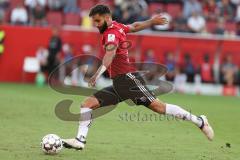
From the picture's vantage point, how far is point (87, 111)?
9375mm

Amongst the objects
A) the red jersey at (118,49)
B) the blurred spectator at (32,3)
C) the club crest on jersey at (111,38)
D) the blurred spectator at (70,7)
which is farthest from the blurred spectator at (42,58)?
the club crest on jersey at (111,38)

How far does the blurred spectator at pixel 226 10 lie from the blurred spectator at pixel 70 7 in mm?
5867

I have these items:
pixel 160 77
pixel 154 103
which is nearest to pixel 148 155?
pixel 154 103

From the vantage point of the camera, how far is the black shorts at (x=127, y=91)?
9523 millimetres

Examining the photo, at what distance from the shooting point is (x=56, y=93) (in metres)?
19.8

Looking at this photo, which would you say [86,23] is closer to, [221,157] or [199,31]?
[199,31]

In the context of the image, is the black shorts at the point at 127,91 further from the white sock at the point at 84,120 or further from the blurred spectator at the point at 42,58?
the blurred spectator at the point at 42,58

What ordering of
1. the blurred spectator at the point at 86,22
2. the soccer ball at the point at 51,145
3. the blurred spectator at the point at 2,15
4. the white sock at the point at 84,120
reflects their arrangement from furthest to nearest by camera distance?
1. the blurred spectator at the point at 86,22
2. the blurred spectator at the point at 2,15
3. the white sock at the point at 84,120
4. the soccer ball at the point at 51,145

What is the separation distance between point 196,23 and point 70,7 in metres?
4.88

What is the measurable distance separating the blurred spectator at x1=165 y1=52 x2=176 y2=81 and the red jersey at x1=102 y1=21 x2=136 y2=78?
13.7 meters

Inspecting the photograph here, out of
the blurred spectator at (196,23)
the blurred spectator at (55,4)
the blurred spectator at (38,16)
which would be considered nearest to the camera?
the blurred spectator at (38,16)

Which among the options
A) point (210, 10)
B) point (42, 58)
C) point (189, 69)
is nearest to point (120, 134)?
point (42, 58)

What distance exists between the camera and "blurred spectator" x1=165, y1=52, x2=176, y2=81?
23297mm

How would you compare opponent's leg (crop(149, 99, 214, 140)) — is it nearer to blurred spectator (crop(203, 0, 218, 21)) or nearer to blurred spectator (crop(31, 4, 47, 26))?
blurred spectator (crop(31, 4, 47, 26))
